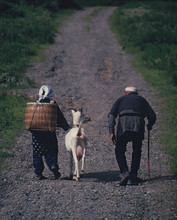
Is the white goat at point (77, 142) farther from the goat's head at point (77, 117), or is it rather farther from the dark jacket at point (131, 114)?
the dark jacket at point (131, 114)

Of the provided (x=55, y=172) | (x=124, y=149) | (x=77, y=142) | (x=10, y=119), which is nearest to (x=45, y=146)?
(x=55, y=172)

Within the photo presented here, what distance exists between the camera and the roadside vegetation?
40.2ft

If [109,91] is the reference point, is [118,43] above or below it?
above

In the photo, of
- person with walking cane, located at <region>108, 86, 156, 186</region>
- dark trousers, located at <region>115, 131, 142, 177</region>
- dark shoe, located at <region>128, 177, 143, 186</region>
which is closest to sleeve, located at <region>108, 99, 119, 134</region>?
person with walking cane, located at <region>108, 86, 156, 186</region>

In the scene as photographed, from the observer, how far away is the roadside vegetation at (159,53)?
1227cm

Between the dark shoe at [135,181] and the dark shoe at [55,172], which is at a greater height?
the dark shoe at [55,172]

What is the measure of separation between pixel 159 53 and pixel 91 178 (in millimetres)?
13835

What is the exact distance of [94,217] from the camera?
5.84 metres

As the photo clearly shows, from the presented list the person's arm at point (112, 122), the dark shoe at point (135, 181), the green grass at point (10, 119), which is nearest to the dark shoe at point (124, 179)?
the dark shoe at point (135, 181)

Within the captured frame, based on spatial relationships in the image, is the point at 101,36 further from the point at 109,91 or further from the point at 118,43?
the point at 109,91

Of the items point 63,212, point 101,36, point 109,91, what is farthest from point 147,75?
point 63,212

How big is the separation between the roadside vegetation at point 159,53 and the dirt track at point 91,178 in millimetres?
423

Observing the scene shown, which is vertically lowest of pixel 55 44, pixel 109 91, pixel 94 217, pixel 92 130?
pixel 94 217

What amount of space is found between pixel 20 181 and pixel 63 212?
7.11 ft
